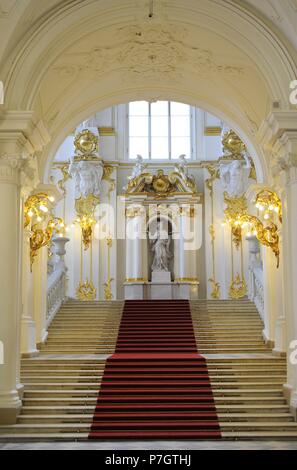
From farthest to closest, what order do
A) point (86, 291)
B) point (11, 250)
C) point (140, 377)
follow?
point (86, 291)
point (140, 377)
point (11, 250)

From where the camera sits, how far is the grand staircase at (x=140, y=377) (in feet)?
30.0

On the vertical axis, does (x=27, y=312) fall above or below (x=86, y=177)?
below

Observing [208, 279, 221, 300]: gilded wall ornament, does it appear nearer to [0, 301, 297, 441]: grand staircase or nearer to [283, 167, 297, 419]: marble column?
[0, 301, 297, 441]: grand staircase

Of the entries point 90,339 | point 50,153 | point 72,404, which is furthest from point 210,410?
point 50,153

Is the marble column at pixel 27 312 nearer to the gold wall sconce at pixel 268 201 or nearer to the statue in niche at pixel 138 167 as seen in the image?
the gold wall sconce at pixel 268 201

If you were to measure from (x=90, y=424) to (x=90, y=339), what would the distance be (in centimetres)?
519

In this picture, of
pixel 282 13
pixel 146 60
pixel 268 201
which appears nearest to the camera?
pixel 282 13

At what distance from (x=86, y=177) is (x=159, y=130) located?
3.60m

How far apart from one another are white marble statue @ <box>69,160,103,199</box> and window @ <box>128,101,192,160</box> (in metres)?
1.75

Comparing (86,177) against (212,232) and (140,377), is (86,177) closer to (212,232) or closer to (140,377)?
(212,232)

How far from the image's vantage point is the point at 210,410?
384 inches

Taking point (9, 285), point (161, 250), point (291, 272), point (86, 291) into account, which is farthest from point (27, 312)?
point (161, 250)

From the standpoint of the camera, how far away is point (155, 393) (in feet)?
33.9

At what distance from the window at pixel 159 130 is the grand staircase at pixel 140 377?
28.0ft
